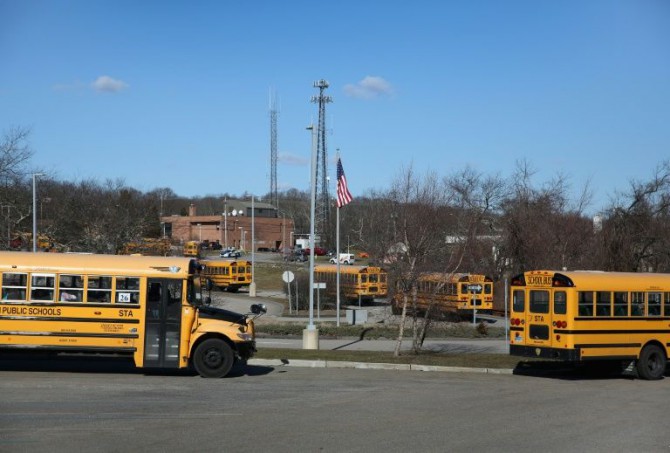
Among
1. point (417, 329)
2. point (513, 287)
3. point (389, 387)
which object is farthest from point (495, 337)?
point (389, 387)

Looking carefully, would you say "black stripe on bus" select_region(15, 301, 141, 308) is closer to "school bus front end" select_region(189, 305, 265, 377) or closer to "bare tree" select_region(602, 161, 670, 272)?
"school bus front end" select_region(189, 305, 265, 377)

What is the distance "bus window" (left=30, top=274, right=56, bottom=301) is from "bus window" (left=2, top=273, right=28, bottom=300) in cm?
16

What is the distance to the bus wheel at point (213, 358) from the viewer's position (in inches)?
637

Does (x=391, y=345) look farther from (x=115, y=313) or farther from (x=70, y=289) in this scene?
(x=70, y=289)

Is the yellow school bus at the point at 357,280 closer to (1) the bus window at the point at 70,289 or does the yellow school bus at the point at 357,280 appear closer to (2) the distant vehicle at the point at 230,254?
(1) the bus window at the point at 70,289

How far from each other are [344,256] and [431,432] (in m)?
71.4

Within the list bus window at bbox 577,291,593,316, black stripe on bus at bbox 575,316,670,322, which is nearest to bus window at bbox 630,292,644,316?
black stripe on bus at bbox 575,316,670,322

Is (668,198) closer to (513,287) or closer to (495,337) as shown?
(495,337)

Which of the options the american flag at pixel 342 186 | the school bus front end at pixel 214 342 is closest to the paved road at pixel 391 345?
the american flag at pixel 342 186

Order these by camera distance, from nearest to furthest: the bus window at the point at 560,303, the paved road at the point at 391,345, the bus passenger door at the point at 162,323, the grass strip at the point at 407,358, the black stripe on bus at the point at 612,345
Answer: the bus passenger door at the point at 162,323
the black stripe on bus at the point at 612,345
the bus window at the point at 560,303
the grass strip at the point at 407,358
the paved road at the point at 391,345

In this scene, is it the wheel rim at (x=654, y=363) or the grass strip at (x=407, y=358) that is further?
the grass strip at (x=407, y=358)

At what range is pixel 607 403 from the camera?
1468 cm

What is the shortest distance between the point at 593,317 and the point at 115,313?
11436 mm

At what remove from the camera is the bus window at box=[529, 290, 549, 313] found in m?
18.8
